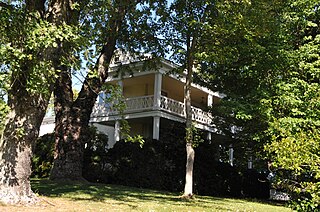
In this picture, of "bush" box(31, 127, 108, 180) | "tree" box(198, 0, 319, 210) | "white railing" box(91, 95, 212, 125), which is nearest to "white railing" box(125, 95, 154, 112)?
"white railing" box(91, 95, 212, 125)

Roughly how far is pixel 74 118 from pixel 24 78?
740cm

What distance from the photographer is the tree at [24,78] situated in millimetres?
6789

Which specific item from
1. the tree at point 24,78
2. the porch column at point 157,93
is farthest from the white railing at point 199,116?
the tree at point 24,78

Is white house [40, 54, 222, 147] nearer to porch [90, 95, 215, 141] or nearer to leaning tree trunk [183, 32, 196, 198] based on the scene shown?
porch [90, 95, 215, 141]

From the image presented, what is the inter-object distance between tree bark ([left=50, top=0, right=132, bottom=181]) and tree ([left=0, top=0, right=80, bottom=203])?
6.13m

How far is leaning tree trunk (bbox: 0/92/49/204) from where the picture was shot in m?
7.61

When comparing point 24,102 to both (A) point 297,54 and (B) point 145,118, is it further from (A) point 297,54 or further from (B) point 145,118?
(B) point 145,118

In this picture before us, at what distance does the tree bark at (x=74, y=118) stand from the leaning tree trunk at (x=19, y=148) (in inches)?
249

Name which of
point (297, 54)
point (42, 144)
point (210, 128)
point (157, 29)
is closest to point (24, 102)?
point (157, 29)

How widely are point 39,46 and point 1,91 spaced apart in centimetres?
132

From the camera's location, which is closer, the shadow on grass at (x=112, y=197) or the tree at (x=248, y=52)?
the shadow on grass at (x=112, y=197)

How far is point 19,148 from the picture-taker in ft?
25.5

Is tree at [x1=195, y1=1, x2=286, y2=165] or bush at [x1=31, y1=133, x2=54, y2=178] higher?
tree at [x1=195, y1=1, x2=286, y2=165]

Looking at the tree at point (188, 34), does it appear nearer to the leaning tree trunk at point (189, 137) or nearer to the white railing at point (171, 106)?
the leaning tree trunk at point (189, 137)
